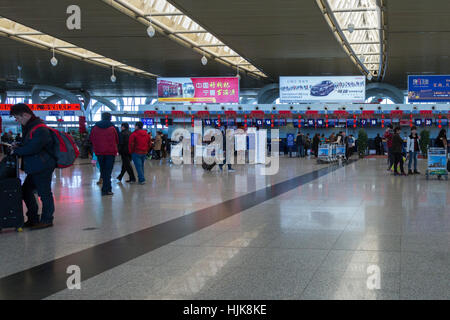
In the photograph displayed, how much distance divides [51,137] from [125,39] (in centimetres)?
1439

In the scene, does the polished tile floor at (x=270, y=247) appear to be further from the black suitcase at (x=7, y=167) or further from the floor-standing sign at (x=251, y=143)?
the floor-standing sign at (x=251, y=143)

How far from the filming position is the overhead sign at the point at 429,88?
26.9m

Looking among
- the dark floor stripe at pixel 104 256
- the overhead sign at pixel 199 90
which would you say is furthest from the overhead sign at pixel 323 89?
the dark floor stripe at pixel 104 256

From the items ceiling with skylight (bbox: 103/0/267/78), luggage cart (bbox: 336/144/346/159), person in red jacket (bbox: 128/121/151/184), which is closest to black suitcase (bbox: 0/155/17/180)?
person in red jacket (bbox: 128/121/151/184)

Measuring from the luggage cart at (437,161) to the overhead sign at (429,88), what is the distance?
13976 mm

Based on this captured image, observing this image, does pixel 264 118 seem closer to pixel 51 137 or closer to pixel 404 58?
pixel 404 58

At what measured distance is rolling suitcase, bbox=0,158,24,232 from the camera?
21.4 feet

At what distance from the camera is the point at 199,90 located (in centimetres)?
2892

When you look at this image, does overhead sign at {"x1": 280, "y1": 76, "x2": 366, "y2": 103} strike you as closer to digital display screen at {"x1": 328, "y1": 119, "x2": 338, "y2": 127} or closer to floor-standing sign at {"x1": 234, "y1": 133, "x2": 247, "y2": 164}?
floor-standing sign at {"x1": 234, "y1": 133, "x2": 247, "y2": 164}

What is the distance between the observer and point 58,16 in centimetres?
1661

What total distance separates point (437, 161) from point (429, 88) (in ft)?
47.2

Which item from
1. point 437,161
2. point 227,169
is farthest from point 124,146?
point 437,161

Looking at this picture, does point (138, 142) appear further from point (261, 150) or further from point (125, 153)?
point (261, 150)
